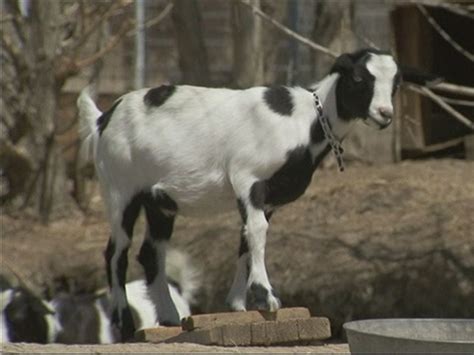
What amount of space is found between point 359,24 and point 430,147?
2828mm

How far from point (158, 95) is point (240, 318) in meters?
1.52

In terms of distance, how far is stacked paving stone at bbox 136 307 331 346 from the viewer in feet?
26.7

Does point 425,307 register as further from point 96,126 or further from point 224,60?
point 224,60

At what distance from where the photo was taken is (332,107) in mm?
8367

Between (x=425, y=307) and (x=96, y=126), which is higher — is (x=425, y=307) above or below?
below

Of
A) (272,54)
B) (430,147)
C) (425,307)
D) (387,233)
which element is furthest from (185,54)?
(425,307)

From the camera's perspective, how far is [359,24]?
1598 cm

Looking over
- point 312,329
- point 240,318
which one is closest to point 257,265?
point 240,318

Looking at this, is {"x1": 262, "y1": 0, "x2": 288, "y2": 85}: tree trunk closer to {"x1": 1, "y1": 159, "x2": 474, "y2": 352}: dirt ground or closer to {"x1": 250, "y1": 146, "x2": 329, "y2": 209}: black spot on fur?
{"x1": 1, "y1": 159, "x2": 474, "y2": 352}: dirt ground

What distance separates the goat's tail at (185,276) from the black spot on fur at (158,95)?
8.66 feet

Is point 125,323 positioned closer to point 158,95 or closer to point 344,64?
point 158,95

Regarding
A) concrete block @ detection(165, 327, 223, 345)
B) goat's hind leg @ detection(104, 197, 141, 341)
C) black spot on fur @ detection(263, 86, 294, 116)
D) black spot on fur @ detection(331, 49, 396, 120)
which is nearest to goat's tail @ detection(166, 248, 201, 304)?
goat's hind leg @ detection(104, 197, 141, 341)

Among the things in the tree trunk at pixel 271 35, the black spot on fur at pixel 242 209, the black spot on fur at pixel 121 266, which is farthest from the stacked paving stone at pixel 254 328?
the tree trunk at pixel 271 35

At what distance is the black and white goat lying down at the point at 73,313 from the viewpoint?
34.9 feet
